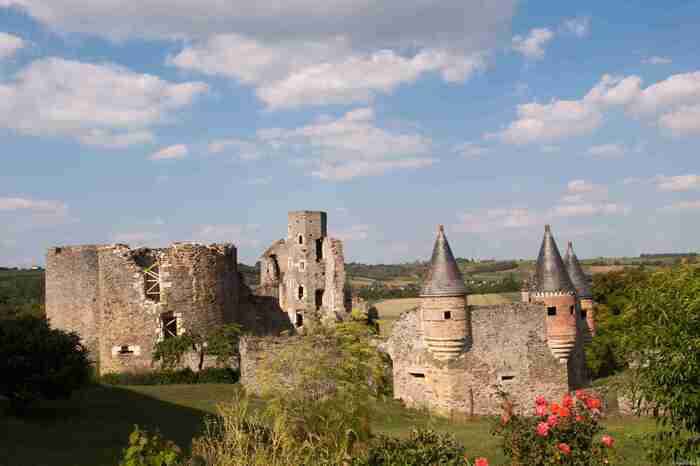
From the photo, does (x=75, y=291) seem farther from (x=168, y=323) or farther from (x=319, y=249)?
(x=319, y=249)

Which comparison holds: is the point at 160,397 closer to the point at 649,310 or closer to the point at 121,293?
the point at 121,293

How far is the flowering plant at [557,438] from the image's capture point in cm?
909

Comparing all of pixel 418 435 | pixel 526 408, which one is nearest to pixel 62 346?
pixel 418 435

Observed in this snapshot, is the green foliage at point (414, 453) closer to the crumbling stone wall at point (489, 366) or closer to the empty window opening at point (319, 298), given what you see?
the crumbling stone wall at point (489, 366)

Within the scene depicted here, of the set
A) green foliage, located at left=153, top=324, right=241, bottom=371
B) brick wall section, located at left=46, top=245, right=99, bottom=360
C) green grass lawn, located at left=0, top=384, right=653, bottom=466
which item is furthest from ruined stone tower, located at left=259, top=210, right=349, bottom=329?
green grass lawn, located at left=0, top=384, right=653, bottom=466

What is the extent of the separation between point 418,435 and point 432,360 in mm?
12880

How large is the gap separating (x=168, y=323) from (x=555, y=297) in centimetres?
1437

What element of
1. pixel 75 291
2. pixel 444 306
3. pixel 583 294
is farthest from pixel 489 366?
pixel 75 291

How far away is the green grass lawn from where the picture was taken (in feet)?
46.0

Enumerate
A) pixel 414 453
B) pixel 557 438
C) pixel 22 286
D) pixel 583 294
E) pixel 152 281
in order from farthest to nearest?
pixel 22 286 < pixel 152 281 < pixel 583 294 < pixel 557 438 < pixel 414 453

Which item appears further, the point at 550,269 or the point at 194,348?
the point at 194,348

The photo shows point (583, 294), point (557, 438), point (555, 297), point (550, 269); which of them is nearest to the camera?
point (557, 438)

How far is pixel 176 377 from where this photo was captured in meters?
26.9

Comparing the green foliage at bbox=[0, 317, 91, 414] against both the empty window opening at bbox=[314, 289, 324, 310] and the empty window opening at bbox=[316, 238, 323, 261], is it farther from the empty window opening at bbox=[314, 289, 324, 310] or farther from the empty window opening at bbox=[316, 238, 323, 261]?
the empty window opening at bbox=[316, 238, 323, 261]
